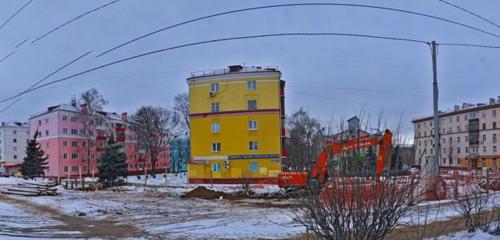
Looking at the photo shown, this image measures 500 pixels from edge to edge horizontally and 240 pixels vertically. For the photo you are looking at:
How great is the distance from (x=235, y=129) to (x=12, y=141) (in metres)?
79.7

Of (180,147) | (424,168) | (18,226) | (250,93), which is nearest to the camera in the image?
(424,168)

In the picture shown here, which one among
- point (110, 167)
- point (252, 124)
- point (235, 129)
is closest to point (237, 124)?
point (235, 129)

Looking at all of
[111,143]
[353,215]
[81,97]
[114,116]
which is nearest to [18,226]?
[353,215]

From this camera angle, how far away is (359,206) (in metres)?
6.09

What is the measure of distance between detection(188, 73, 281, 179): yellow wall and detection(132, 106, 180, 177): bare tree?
20758 millimetres

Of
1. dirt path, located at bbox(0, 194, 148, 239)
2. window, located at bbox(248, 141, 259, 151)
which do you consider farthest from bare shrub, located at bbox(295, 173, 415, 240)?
window, located at bbox(248, 141, 259, 151)

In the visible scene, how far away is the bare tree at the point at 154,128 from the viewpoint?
7006 centimetres

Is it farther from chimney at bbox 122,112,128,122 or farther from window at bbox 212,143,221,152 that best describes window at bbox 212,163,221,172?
chimney at bbox 122,112,128,122

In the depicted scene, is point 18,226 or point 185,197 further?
point 185,197

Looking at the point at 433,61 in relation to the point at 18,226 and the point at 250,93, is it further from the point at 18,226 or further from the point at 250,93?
the point at 250,93

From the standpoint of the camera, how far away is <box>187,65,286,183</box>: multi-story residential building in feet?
157

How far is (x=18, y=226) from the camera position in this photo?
15789 mm

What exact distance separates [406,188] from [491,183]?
7409 millimetres

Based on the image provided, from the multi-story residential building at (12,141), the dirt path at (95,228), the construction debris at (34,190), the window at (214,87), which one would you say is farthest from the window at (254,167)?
the multi-story residential building at (12,141)
